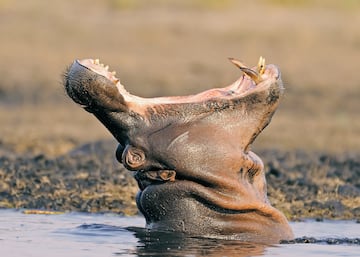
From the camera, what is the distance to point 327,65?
26.4 meters

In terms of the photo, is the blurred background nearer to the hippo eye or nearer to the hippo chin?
the hippo chin

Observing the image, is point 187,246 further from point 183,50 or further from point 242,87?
point 183,50

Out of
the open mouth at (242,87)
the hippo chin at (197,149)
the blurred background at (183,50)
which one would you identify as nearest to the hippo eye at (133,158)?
the hippo chin at (197,149)

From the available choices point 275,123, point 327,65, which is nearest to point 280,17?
point 327,65

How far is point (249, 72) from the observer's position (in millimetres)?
7363

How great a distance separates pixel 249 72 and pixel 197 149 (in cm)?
55

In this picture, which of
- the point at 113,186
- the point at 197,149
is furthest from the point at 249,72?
the point at 113,186

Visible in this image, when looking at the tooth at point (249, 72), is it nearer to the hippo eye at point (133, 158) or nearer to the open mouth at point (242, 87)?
the open mouth at point (242, 87)

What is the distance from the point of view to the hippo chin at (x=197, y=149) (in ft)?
23.7

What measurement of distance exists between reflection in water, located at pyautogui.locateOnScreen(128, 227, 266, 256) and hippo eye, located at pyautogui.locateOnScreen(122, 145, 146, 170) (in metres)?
0.47

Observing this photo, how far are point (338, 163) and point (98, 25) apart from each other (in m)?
15.3

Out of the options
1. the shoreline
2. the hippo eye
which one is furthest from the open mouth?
the shoreline

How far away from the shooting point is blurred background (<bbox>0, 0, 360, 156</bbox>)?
22859 mm

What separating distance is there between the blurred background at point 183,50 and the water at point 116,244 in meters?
11.7
